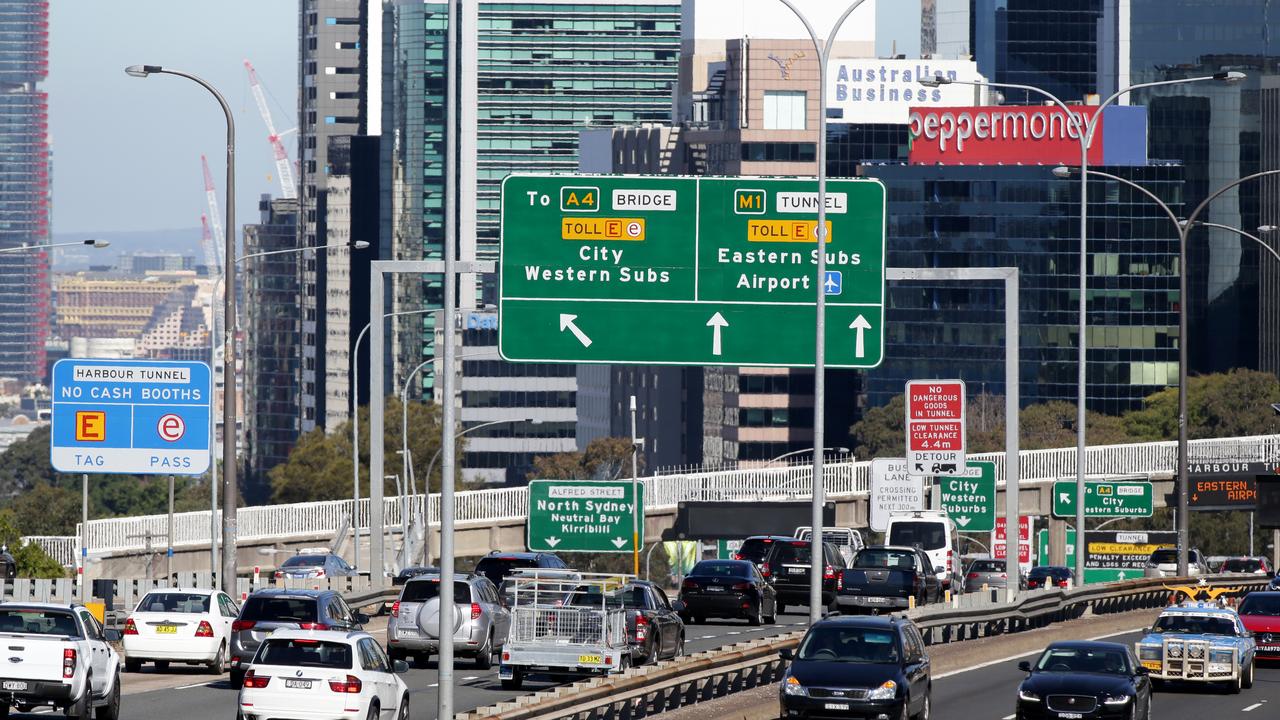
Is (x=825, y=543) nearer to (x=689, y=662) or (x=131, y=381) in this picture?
(x=131, y=381)

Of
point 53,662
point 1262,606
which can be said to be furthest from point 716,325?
point 53,662

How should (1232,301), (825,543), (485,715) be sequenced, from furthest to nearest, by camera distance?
(1232,301) < (825,543) < (485,715)

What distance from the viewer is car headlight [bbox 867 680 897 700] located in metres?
31.0

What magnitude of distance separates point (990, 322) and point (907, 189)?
12.2 meters

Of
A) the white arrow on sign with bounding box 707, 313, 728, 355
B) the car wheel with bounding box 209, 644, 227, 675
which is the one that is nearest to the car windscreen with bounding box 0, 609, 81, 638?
the car wheel with bounding box 209, 644, 227, 675

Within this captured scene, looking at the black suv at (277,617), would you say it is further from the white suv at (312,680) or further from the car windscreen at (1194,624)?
the car windscreen at (1194,624)

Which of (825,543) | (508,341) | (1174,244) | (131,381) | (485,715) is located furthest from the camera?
(1174,244)

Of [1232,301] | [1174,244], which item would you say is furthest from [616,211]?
[1232,301]

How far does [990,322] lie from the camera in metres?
182

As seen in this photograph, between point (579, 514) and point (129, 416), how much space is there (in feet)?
40.8

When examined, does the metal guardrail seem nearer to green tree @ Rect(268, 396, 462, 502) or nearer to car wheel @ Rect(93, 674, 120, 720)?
car wheel @ Rect(93, 674, 120, 720)

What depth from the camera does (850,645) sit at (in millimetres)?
32406

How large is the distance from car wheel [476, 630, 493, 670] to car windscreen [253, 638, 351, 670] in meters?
11.9

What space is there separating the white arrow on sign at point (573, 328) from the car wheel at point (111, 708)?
13720mm
